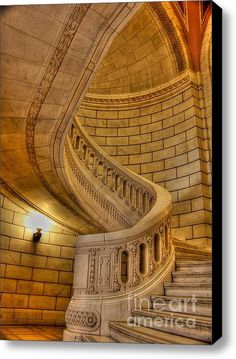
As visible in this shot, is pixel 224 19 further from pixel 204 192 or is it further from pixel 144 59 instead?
pixel 144 59

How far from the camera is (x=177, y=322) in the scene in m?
2.68

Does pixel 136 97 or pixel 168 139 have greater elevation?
pixel 136 97

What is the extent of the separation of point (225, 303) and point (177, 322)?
352 mm

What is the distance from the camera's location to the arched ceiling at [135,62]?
17.5 ft

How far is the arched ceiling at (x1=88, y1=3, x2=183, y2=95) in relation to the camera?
5.34 meters

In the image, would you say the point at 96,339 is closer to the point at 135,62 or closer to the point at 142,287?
the point at 142,287

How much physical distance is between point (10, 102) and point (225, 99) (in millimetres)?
1644

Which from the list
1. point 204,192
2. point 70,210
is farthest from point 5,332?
point 204,192

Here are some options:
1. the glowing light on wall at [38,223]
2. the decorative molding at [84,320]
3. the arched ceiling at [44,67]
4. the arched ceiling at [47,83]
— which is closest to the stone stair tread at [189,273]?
the decorative molding at [84,320]

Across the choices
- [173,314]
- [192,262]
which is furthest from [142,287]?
[192,262]

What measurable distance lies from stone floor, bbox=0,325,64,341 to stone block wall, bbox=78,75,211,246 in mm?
1256

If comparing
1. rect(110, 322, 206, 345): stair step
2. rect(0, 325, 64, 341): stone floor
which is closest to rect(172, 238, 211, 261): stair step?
rect(110, 322, 206, 345): stair step

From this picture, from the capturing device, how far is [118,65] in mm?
5625

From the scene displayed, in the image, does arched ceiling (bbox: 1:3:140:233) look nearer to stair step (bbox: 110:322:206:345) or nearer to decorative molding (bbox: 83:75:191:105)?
stair step (bbox: 110:322:206:345)
